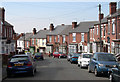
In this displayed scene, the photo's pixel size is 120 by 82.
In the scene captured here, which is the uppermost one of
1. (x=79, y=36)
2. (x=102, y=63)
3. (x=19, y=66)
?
(x=79, y=36)

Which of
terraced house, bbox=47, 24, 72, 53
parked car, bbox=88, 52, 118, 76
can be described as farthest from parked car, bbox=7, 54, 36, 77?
terraced house, bbox=47, 24, 72, 53

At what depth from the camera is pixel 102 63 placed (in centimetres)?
1548

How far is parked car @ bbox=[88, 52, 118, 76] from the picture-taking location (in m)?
15.2

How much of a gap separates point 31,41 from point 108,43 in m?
45.0

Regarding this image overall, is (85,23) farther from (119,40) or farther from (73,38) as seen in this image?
(119,40)

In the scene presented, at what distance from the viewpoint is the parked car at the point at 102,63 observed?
15180mm

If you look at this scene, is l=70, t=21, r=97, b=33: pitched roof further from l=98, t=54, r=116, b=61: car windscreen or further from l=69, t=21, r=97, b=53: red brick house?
l=98, t=54, r=116, b=61: car windscreen

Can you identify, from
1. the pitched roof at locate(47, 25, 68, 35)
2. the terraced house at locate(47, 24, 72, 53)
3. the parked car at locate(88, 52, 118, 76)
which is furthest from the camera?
the pitched roof at locate(47, 25, 68, 35)

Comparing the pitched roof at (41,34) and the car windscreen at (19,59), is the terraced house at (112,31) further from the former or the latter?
the pitched roof at (41,34)

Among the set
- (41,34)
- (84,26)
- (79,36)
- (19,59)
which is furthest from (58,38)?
(19,59)

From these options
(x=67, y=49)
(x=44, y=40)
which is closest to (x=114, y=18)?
(x=67, y=49)

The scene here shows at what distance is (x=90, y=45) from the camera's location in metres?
48.7

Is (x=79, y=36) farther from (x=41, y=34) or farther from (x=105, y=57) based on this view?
(x=105, y=57)

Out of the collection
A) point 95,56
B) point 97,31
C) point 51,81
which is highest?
point 97,31
